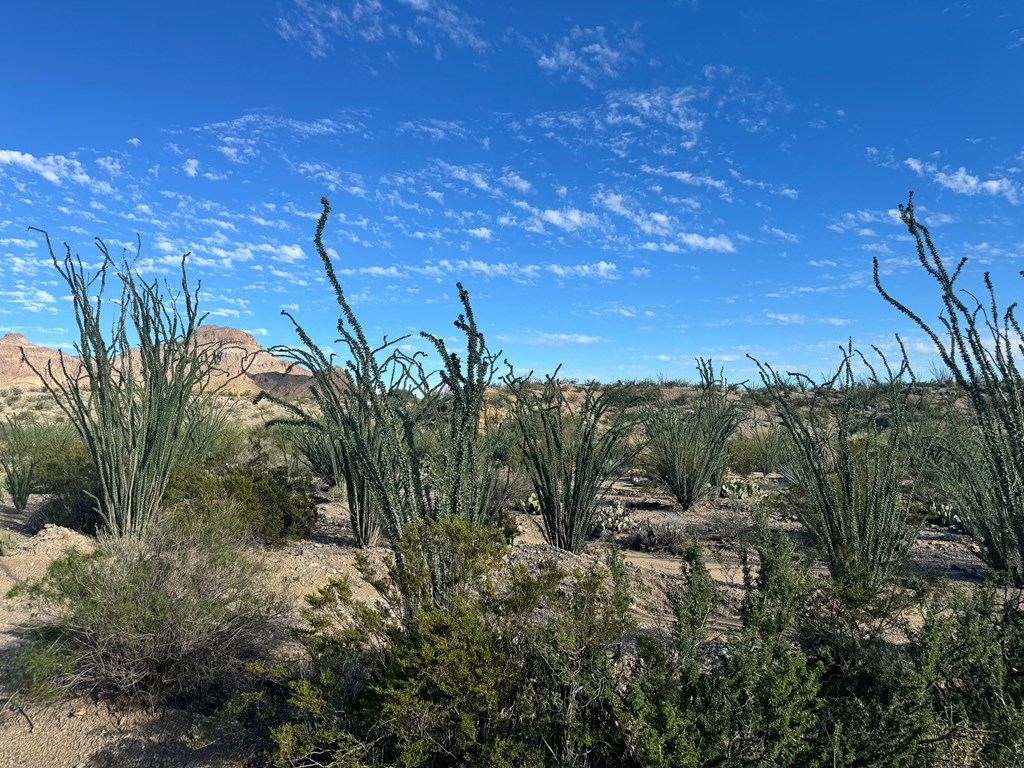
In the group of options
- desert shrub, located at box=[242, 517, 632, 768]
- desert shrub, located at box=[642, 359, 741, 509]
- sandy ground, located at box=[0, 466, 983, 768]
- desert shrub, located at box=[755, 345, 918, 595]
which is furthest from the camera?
desert shrub, located at box=[642, 359, 741, 509]

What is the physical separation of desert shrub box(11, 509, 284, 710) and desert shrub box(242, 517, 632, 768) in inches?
40.5

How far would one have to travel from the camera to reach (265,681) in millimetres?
4602

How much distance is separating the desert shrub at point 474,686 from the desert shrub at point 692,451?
404 inches

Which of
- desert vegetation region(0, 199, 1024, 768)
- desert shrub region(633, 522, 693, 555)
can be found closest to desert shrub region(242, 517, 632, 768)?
→ desert vegetation region(0, 199, 1024, 768)

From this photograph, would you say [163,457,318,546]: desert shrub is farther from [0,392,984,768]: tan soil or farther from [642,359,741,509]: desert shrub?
[642,359,741,509]: desert shrub

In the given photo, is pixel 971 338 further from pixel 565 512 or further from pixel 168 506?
pixel 168 506

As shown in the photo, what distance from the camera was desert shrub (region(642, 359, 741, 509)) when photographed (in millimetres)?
13664

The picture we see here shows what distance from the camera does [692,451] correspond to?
1388 centimetres

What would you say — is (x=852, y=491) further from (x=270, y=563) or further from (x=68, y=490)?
(x=68, y=490)

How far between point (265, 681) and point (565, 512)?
479cm

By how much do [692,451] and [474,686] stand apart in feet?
36.9

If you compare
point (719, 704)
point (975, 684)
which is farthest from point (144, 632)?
point (975, 684)

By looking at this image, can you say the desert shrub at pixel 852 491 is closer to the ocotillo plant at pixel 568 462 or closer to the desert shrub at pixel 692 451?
the ocotillo plant at pixel 568 462

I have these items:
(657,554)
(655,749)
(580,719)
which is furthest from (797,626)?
(657,554)
